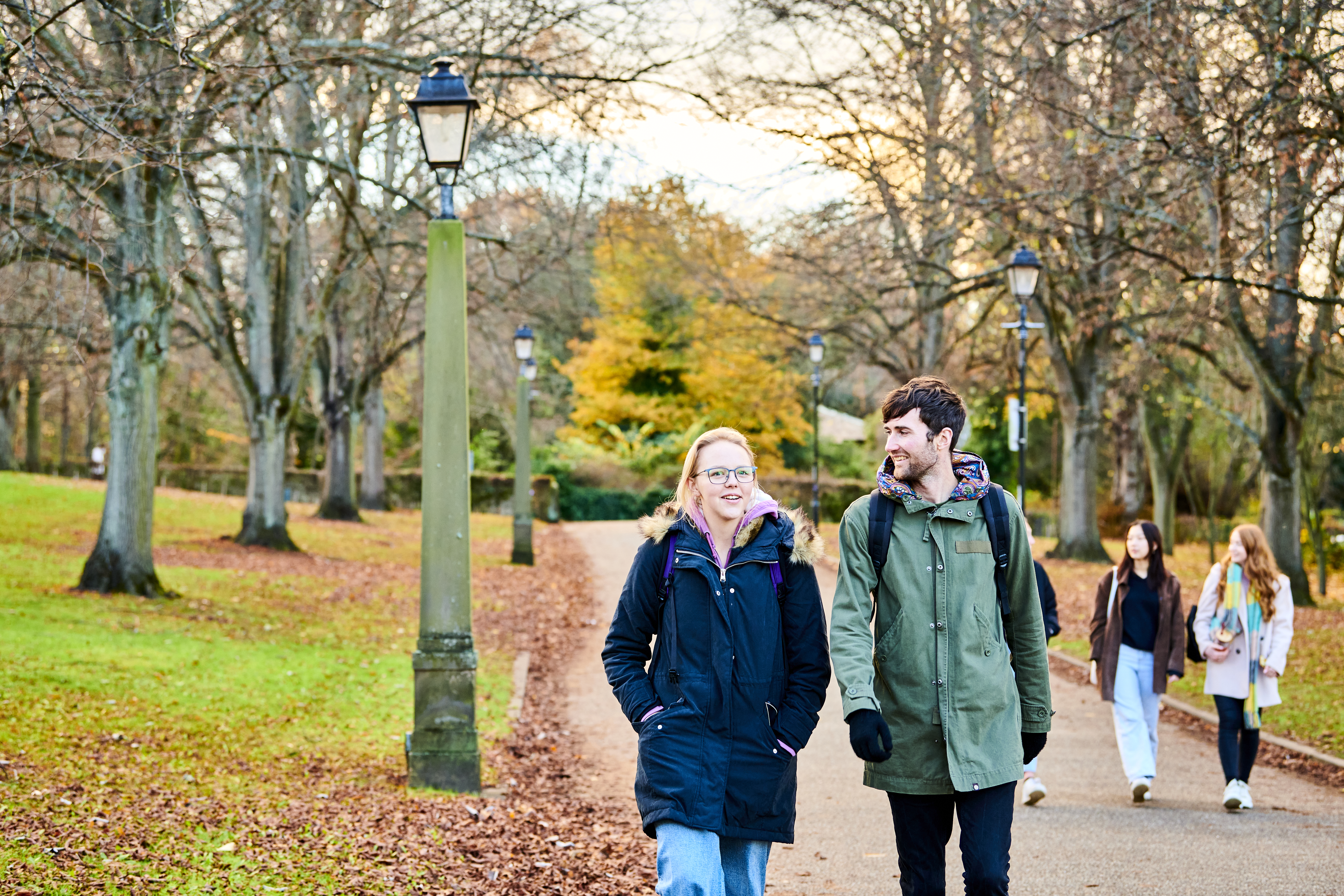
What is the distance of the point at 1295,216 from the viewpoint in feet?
50.4

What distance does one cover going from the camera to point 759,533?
378 centimetres

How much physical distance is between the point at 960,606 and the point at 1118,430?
3720 cm

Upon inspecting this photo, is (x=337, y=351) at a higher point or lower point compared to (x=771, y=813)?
higher

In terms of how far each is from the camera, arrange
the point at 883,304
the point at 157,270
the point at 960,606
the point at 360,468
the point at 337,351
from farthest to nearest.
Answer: the point at 360,468
the point at 337,351
the point at 883,304
the point at 157,270
the point at 960,606

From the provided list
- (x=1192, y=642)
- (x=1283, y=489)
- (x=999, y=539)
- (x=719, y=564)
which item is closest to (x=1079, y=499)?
(x=1283, y=489)

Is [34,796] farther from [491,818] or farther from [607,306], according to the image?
[607,306]

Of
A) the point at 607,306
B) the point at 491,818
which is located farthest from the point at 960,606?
the point at 607,306

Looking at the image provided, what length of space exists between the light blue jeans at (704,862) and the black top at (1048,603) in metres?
3.81

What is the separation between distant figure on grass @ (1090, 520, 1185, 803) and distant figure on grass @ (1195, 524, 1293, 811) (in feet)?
0.70

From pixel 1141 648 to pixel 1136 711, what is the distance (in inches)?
16.4

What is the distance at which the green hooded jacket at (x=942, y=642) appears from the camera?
382cm

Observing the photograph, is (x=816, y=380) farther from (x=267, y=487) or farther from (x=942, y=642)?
(x=942, y=642)

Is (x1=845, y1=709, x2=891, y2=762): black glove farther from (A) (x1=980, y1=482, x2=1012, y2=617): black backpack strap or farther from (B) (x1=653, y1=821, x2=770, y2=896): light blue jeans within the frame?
(A) (x1=980, y1=482, x2=1012, y2=617): black backpack strap

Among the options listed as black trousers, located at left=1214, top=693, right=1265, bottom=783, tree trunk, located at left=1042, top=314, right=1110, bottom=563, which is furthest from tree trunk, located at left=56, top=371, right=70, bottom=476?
black trousers, located at left=1214, top=693, right=1265, bottom=783
